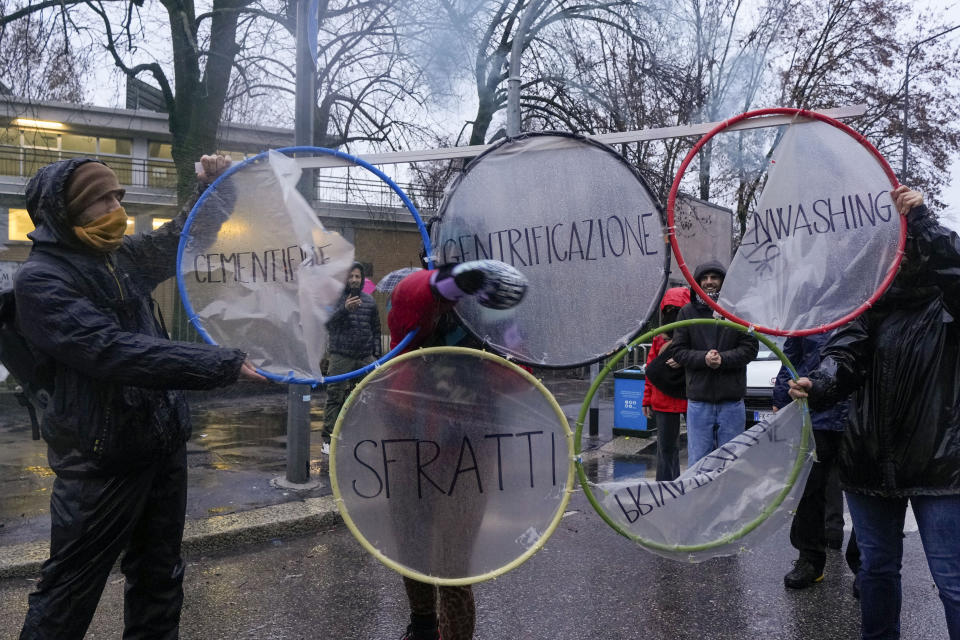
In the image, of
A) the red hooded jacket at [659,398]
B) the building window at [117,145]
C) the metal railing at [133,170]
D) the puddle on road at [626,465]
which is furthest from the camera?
the building window at [117,145]

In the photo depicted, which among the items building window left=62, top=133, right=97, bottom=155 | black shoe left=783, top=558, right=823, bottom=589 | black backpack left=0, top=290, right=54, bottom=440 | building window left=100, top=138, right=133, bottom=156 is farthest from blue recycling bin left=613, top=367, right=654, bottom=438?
building window left=62, top=133, right=97, bottom=155

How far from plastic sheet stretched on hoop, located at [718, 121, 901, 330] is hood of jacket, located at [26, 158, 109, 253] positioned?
1917 millimetres

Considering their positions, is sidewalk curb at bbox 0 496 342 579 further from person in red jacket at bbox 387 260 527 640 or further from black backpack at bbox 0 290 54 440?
black backpack at bbox 0 290 54 440

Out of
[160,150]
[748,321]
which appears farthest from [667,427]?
[160,150]

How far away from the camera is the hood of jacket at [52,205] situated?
2.15 m

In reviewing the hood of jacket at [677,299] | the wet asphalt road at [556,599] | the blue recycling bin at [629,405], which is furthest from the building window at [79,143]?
the hood of jacket at [677,299]

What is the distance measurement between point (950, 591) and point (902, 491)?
1.10ft

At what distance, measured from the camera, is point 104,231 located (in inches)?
88.4

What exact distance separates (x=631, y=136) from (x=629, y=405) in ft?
21.1

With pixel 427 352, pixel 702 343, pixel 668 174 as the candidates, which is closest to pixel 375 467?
pixel 427 352

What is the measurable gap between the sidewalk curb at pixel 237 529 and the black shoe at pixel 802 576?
2836mm

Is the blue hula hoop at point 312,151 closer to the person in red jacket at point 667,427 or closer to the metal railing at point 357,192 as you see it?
the metal railing at point 357,192

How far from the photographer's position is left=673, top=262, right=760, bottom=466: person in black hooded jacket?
4.29 meters

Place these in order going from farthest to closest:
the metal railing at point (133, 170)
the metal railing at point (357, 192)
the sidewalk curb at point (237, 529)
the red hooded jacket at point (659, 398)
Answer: the metal railing at point (133, 170), the red hooded jacket at point (659, 398), the sidewalk curb at point (237, 529), the metal railing at point (357, 192)
